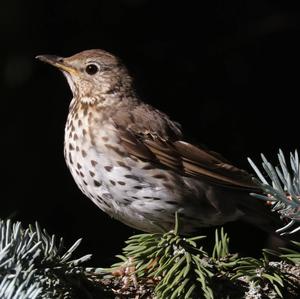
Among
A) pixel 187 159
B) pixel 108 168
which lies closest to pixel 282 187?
pixel 108 168

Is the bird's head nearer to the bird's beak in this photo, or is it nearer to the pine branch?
the bird's beak

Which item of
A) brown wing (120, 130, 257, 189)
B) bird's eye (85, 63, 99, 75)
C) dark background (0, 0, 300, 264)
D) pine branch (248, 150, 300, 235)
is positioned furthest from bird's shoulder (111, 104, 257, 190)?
pine branch (248, 150, 300, 235)

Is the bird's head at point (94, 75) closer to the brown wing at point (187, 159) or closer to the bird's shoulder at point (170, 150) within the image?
the bird's shoulder at point (170, 150)

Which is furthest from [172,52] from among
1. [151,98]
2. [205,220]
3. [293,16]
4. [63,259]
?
[63,259]

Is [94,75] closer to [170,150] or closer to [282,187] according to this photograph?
[170,150]

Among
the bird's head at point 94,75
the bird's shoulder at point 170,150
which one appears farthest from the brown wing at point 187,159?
the bird's head at point 94,75

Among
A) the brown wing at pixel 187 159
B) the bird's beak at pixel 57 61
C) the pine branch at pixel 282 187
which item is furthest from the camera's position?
the bird's beak at pixel 57 61

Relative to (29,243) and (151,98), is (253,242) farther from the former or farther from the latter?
(29,243)
